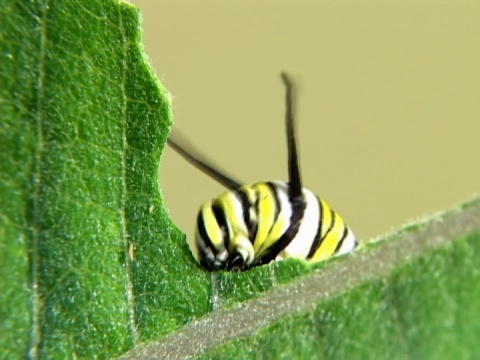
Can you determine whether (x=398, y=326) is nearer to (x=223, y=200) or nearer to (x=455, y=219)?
(x=455, y=219)

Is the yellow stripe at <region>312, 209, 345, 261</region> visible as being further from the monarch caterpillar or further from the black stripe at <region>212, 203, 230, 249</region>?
the black stripe at <region>212, 203, 230, 249</region>

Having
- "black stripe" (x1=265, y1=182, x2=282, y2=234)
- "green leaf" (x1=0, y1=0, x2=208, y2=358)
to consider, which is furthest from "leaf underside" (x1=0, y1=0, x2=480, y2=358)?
"black stripe" (x1=265, y1=182, x2=282, y2=234)

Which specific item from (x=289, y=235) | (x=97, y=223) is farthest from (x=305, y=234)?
(x=97, y=223)

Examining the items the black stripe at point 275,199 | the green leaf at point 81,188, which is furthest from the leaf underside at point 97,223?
the black stripe at point 275,199

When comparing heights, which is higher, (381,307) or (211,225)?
(381,307)

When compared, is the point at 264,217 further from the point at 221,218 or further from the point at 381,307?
the point at 381,307

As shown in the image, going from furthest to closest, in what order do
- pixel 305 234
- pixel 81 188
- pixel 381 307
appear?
pixel 305 234
pixel 81 188
pixel 381 307

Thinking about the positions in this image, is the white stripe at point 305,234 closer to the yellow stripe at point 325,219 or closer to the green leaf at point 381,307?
the yellow stripe at point 325,219

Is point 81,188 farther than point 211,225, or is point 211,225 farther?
point 211,225
